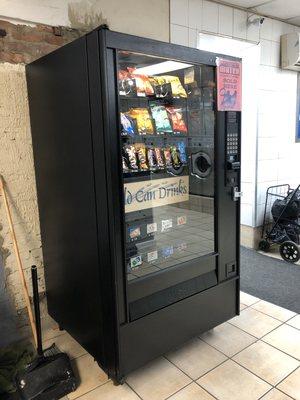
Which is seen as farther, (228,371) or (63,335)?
(63,335)

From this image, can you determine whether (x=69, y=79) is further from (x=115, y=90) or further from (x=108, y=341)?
(x=108, y=341)

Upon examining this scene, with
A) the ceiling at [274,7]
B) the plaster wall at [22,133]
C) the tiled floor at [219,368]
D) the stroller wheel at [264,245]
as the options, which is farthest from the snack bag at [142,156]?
the stroller wheel at [264,245]

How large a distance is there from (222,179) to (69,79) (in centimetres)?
111

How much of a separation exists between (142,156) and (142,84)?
0.43 meters

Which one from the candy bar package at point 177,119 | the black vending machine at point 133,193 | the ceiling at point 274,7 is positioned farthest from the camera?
the ceiling at point 274,7

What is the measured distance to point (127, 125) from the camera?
192 cm

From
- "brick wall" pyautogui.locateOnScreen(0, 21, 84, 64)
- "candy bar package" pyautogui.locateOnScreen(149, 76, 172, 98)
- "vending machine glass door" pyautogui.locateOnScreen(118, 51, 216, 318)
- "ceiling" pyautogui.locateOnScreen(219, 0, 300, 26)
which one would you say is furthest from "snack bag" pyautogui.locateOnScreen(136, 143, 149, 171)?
"ceiling" pyautogui.locateOnScreen(219, 0, 300, 26)

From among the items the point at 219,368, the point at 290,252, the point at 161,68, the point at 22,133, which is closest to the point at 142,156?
Result: the point at 161,68

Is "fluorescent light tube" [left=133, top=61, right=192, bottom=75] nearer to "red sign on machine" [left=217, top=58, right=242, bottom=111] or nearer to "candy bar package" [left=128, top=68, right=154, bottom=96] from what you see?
"candy bar package" [left=128, top=68, right=154, bottom=96]

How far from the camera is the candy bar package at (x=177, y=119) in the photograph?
2170 mm

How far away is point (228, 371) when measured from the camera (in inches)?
78.5

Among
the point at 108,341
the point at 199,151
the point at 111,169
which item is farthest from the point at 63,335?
the point at 199,151

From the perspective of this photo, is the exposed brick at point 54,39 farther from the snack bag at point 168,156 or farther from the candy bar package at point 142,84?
the snack bag at point 168,156

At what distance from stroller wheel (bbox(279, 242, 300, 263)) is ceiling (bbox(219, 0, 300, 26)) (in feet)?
8.19
